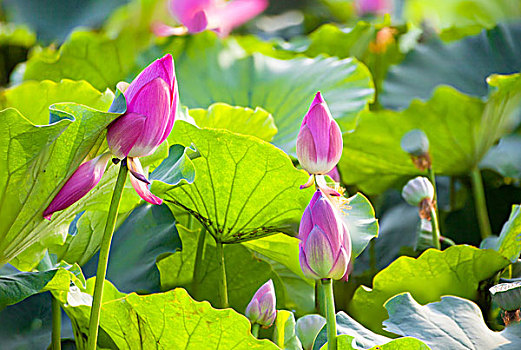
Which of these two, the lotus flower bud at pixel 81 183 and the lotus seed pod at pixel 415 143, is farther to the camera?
the lotus seed pod at pixel 415 143

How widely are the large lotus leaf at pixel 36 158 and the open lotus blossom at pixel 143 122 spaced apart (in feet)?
0.05

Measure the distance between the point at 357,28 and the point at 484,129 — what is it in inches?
12.2

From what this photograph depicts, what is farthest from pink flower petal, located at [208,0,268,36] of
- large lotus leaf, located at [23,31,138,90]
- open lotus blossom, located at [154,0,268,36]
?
large lotus leaf, located at [23,31,138,90]

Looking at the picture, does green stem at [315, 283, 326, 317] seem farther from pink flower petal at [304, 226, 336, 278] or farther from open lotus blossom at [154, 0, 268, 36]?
open lotus blossom at [154, 0, 268, 36]

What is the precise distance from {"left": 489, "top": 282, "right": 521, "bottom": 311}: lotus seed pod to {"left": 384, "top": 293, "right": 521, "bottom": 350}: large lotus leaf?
0.11ft

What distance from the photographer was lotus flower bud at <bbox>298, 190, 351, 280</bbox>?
478 millimetres

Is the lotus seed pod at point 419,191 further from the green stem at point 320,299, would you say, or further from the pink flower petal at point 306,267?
the pink flower petal at point 306,267

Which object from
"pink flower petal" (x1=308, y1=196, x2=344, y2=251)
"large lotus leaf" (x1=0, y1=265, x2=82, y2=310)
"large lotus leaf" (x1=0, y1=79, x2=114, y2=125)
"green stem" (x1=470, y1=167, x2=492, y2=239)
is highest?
"pink flower petal" (x1=308, y1=196, x2=344, y2=251)

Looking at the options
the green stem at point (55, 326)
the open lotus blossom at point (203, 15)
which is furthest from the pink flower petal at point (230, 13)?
the green stem at point (55, 326)

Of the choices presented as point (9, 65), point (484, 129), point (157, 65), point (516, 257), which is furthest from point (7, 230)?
point (9, 65)

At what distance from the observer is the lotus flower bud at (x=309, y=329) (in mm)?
616

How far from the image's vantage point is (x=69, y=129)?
0.49 m

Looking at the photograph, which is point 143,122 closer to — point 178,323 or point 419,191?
point 178,323

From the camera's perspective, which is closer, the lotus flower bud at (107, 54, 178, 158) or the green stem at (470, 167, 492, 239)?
the lotus flower bud at (107, 54, 178, 158)
